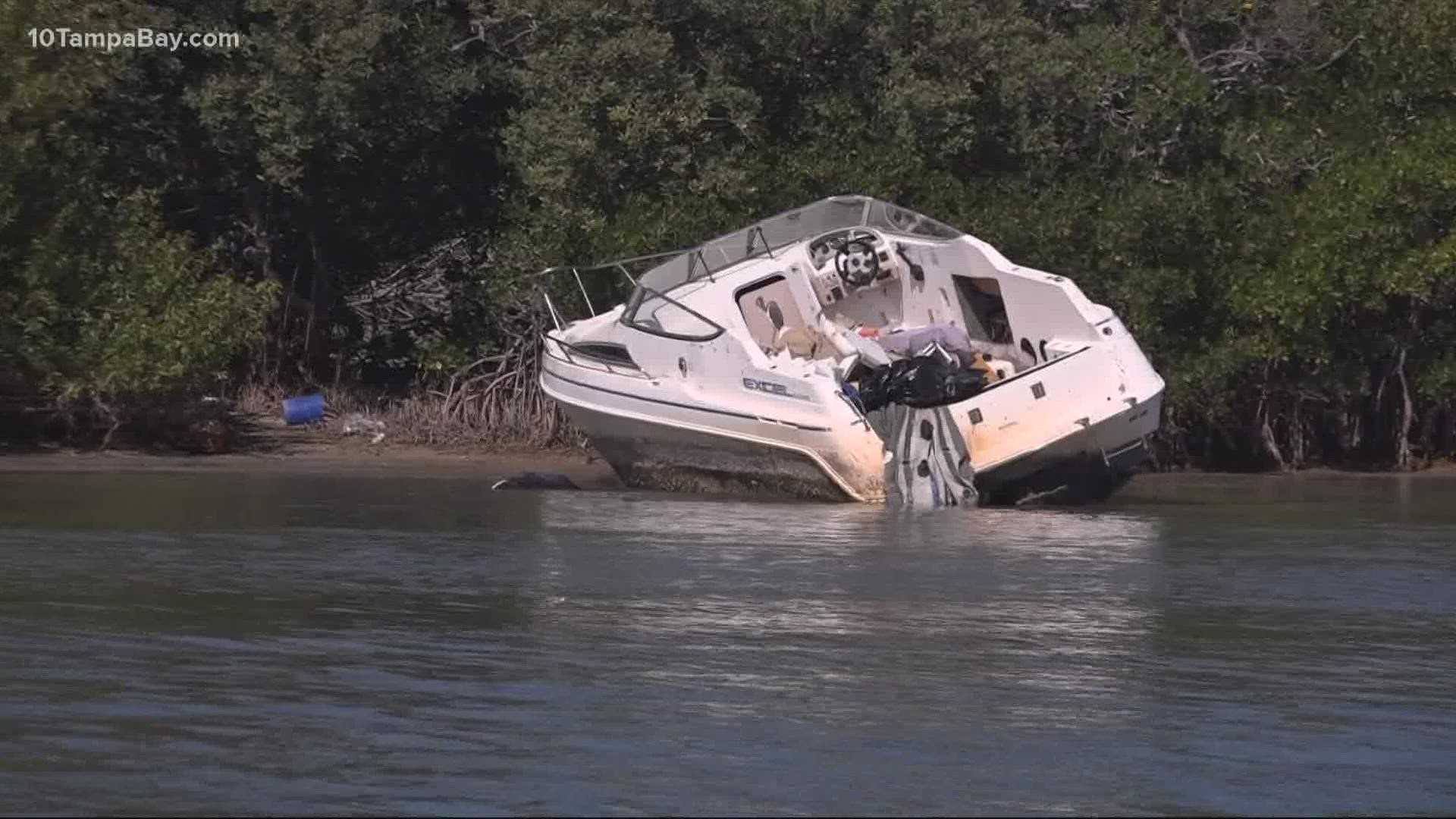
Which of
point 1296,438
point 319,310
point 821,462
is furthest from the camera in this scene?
point 319,310

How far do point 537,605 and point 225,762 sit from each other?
4.67 meters

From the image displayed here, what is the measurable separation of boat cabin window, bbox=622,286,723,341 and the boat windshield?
66 cm

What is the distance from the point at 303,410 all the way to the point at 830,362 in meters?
6.90

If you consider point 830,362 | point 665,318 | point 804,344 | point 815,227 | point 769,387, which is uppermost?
point 815,227

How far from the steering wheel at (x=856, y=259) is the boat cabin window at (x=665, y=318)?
1.86m

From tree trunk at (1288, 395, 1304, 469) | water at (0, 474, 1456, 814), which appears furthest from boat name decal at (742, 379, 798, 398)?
tree trunk at (1288, 395, 1304, 469)

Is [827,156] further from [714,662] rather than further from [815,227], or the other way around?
[714,662]

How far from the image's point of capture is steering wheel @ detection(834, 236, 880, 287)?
23594 millimetres

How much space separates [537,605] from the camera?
1456 centimetres

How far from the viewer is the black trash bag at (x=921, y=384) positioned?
806 inches

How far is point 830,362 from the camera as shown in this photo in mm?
21688

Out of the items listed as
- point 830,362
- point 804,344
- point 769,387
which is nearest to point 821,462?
point 769,387

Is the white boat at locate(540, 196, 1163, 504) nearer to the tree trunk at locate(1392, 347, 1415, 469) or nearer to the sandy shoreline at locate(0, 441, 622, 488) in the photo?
the sandy shoreline at locate(0, 441, 622, 488)

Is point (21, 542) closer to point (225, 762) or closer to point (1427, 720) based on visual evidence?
point (225, 762)
